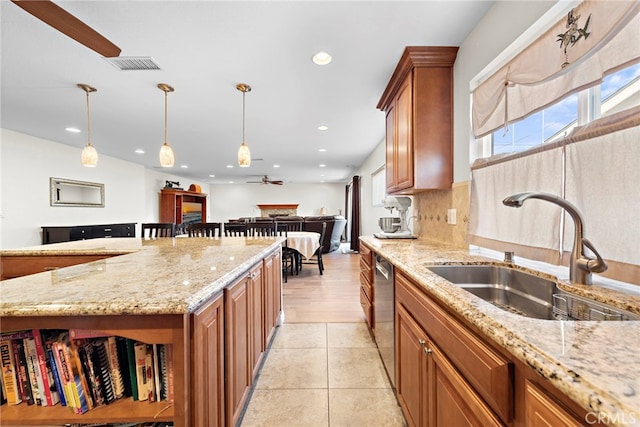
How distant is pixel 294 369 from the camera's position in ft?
6.07

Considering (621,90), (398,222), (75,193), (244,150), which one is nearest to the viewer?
(621,90)

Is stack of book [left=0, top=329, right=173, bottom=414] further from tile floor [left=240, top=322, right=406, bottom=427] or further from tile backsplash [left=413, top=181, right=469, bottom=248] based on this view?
tile backsplash [left=413, top=181, right=469, bottom=248]

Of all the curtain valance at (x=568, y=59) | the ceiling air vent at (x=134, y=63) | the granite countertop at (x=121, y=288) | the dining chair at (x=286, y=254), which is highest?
the ceiling air vent at (x=134, y=63)

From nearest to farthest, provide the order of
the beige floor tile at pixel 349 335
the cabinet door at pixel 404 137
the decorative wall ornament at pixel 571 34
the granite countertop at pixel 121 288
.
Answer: the granite countertop at pixel 121 288, the decorative wall ornament at pixel 571 34, the cabinet door at pixel 404 137, the beige floor tile at pixel 349 335

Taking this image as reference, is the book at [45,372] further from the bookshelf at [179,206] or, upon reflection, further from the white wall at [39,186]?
the bookshelf at [179,206]

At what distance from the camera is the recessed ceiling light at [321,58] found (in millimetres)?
2020

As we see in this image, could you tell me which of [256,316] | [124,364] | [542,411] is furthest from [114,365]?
[542,411]

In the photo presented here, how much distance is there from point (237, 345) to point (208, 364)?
1.12 ft

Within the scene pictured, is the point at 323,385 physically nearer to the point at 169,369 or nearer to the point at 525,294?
the point at 169,369

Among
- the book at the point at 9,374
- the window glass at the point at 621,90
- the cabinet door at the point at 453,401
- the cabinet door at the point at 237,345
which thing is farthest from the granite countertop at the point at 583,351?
the book at the point at 9,374

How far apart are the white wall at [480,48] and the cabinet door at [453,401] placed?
1.36 meters

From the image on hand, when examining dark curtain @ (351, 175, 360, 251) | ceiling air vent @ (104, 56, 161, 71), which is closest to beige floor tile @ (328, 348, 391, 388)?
ceiling air vent @ (104, 56, 161, 71)

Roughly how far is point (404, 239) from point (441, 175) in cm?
72

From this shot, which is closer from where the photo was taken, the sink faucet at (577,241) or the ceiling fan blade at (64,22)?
the sink faucet at (577,241)
